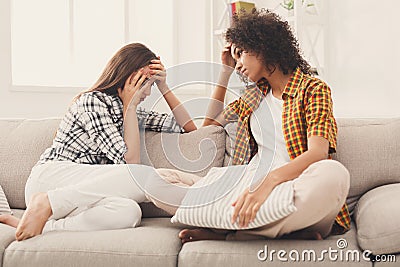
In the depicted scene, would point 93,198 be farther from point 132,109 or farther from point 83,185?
point 132,109

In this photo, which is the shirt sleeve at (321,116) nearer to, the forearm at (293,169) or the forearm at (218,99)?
the forearm at (293,169)

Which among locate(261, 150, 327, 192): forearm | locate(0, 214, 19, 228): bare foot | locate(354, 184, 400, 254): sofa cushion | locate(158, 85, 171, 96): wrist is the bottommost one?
locate(0, 214, 19, 228): bare foot

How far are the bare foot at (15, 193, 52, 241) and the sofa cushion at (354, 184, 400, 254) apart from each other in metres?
0.92

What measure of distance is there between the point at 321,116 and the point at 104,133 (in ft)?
2.49

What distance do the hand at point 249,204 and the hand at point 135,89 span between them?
0.73 meters

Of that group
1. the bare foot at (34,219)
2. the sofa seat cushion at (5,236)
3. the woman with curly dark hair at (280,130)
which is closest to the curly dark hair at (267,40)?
the woman with curly dark hair at (280,130)

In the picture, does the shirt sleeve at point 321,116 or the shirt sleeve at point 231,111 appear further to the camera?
the shirt sleeve at point 231,111

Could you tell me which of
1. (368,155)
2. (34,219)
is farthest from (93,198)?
(368,155)

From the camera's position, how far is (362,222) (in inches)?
62.7

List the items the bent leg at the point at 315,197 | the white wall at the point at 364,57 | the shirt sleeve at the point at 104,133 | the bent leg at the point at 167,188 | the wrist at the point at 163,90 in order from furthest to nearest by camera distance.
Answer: the white wall at the point at 364,57, the wrist at the point at 163,90, the shirt sleeve at the point at 104,133, the bent leg at the point at 167,188, the bent leg at the point at 315,197

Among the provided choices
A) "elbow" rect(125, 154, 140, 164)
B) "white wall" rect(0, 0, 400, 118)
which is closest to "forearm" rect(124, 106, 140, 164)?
"elbow" rect(125, 154, 140, 164)

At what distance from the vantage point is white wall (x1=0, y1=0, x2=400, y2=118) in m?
2.94

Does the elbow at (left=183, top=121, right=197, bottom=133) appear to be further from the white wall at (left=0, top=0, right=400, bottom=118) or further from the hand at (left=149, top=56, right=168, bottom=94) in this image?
the white wall at (left=0, top=0, right=400, bottom=118)

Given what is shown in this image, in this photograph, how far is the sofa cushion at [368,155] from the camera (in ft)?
6.30
